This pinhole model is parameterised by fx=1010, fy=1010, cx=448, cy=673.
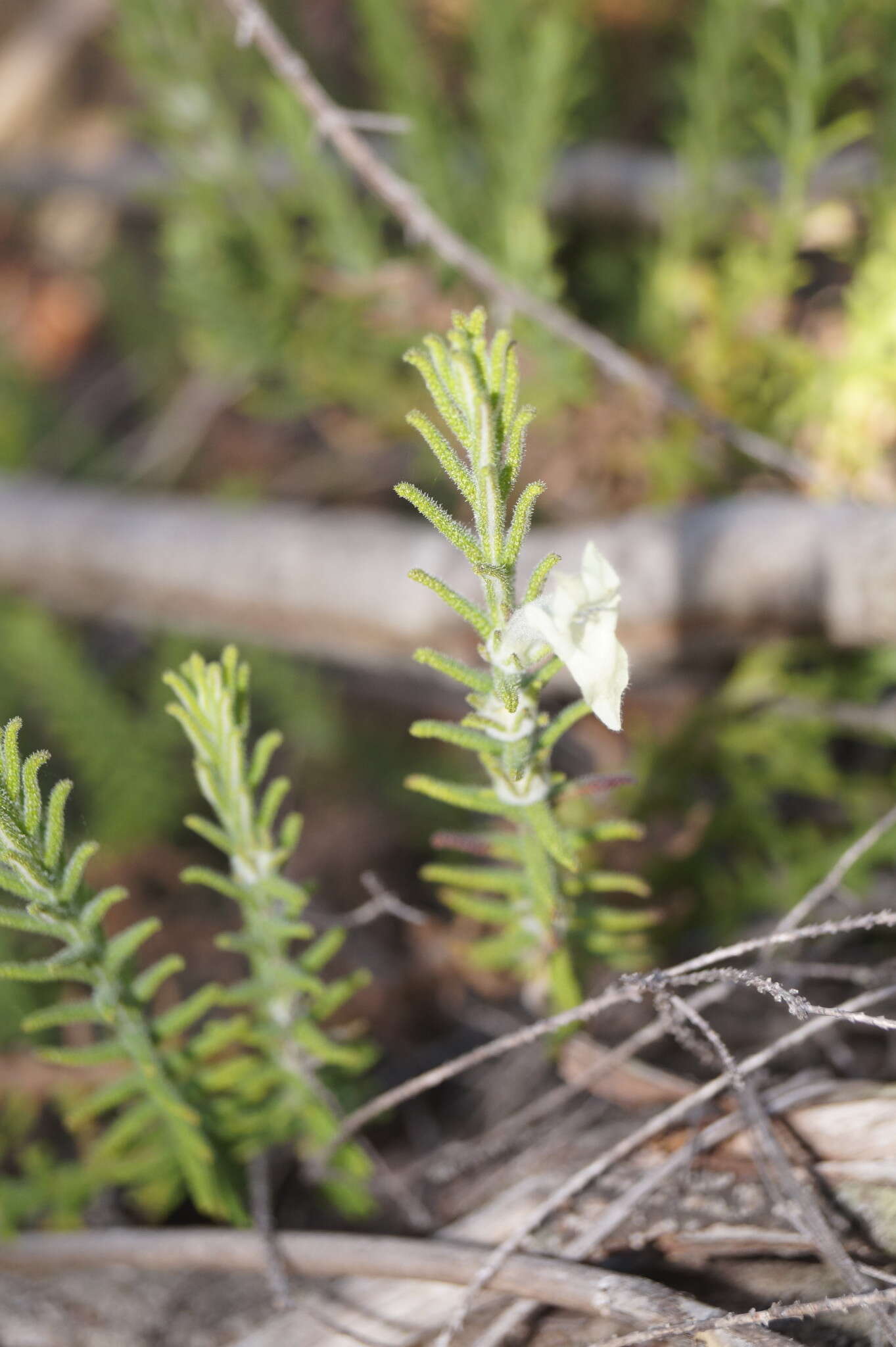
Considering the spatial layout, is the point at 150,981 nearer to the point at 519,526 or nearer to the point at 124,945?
the point at 124,945

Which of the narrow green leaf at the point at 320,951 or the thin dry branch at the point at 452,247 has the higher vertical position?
the thin dry branch at the point at 452,247

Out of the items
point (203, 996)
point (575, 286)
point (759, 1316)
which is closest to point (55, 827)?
point (203, 996)

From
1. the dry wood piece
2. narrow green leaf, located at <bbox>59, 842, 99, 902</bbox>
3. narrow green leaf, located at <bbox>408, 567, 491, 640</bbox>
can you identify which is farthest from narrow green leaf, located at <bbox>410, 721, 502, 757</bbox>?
the dry wood piece

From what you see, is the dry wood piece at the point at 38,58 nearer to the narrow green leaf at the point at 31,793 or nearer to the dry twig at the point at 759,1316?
the narrow green leaf at the point at 31,793


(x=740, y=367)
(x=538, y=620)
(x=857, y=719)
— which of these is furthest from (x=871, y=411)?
(x=538, y=620)

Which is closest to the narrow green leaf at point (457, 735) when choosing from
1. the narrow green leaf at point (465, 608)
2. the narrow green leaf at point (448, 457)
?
the narrow green leaf at point (465, 608)

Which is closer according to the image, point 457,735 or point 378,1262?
point 457,735
